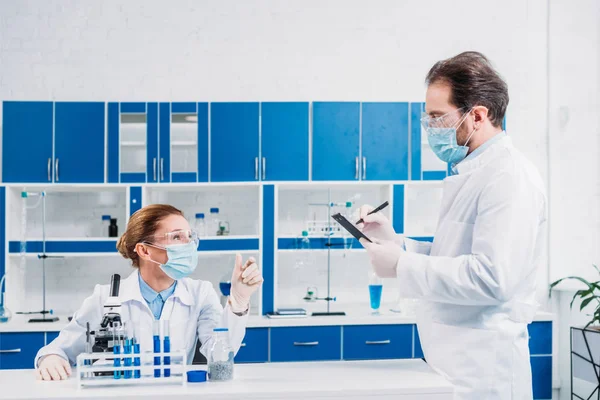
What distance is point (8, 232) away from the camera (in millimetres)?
4062

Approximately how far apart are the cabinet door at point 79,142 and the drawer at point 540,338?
9.25 feet

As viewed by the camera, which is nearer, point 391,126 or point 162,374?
point 162,374

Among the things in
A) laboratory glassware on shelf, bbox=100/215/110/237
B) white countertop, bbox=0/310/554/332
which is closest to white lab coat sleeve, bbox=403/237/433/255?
white countertop, bbox=0/310/554/332

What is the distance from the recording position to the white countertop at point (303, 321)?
3811 mm

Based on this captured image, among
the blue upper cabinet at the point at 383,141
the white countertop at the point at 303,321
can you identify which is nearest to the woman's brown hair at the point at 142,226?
the white countertop at the point at 303,321

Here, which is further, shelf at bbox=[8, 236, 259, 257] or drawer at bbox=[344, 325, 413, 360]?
shelf at bbox=[8, 236, 259, 257]

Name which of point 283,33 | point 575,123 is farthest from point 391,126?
point 575,123

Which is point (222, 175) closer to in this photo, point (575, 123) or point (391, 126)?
point (391, 126)

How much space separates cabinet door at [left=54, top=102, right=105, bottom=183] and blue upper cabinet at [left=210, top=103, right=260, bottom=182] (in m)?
0.69

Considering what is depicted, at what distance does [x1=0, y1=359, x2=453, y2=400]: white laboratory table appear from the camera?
1616 mm

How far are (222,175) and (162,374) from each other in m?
2.52

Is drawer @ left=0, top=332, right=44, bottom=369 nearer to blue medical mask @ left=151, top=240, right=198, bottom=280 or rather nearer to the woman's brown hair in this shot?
the woman's brown hair

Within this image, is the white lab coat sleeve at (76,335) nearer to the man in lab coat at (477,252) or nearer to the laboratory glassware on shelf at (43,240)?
the man in lab coat at (477,252)

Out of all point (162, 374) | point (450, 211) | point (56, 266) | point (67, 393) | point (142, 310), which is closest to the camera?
point (67, 393)
